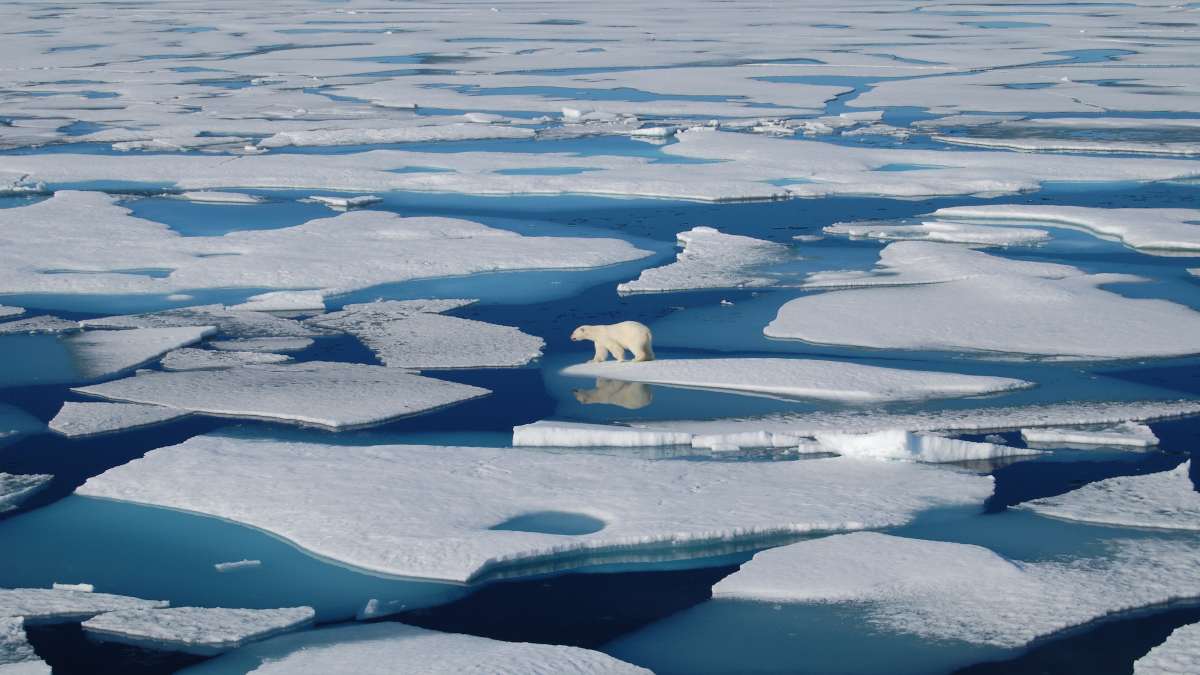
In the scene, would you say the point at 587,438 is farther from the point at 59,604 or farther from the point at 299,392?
the point at 59,604

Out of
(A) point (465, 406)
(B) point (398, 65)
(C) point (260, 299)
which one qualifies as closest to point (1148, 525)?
(A) point (465, 406)

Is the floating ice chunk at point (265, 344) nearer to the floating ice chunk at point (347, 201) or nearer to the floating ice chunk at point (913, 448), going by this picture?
the floating ice chunk at point (913, 448)

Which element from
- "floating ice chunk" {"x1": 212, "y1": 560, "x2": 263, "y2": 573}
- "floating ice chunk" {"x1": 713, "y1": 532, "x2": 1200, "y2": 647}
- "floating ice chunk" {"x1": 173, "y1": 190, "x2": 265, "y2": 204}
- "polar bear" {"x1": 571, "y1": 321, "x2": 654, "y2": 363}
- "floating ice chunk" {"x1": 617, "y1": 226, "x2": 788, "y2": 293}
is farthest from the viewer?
"floating ice chunk" {"x1": 173, "y1": 190, "x2": 265, "y2": 204}

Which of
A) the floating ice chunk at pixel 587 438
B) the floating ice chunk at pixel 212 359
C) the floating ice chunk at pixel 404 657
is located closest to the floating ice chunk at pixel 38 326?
the floating ice chunk at pixel 212 359

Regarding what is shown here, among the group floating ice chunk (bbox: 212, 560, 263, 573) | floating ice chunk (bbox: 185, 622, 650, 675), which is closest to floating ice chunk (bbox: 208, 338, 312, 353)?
floating ice chunk (bbox: 212, 560, 263, 573)

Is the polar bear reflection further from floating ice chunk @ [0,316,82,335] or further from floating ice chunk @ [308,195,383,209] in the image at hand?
floating ice chunk @ [308,195,383,209]

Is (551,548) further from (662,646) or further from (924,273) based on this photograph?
(924,273)

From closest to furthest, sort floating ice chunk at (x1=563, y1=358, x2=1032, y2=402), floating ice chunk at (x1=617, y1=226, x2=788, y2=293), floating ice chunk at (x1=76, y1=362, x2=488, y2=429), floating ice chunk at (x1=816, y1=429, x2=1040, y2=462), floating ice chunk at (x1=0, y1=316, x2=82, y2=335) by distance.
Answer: floating ice chunk at (x1=816, y1=429, x2=1040, y2=462) < floating ice chunk at (x1=76, y1=362, x2=488, y2=429) < floating ice chunk at (x1=563, y1=358, x2=1032, y2=402) < floating ice chunk at (x1=0, y1=316, x2=82, y2=335) < floating ice chunk at (x1=617, y1=226, x2=788, y2=293)
